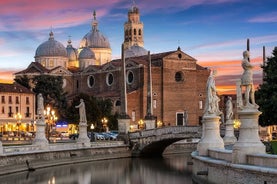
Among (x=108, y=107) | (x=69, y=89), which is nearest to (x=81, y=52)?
(x=69, y=89)

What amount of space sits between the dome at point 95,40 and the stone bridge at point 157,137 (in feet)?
289

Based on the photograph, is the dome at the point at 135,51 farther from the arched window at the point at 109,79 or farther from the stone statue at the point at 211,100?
the stone statue at the point at 211,100

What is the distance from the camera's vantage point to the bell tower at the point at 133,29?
579 feet

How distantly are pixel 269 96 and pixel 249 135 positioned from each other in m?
32.4

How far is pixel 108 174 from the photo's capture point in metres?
47.9

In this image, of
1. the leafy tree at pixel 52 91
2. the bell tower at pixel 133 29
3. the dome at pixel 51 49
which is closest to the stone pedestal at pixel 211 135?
the leafy tree at pixel 52 91

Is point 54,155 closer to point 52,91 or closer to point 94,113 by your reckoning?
point 94,113

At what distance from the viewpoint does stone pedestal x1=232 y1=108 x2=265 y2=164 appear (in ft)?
89.4

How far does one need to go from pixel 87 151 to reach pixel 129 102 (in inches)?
2300

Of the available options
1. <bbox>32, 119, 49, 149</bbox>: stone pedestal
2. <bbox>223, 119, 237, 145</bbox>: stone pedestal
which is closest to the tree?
<bbox>223, 119, 237, 145</bbox>: stone pedestal

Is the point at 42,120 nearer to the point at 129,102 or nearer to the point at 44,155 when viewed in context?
the point at 44,155

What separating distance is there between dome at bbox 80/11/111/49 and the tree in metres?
102

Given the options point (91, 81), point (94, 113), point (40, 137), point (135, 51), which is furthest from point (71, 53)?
point (40, 137)

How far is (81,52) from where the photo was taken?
15500 cm
